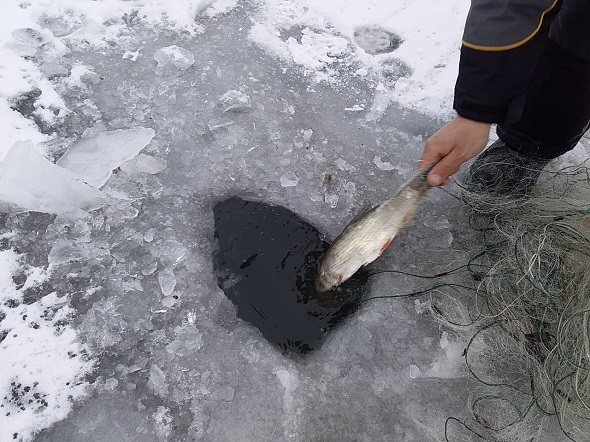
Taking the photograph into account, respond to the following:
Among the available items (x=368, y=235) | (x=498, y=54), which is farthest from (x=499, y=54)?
(x=368, y=235)

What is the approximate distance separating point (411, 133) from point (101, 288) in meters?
2.15

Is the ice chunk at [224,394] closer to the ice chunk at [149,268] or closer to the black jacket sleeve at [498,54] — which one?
the ice chunk at [149,268]

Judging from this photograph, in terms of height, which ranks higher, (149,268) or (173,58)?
(173,58)

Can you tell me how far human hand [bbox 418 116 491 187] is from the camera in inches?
83.4

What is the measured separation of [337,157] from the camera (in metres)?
3.13

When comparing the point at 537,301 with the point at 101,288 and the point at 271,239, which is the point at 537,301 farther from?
the point at 101,288

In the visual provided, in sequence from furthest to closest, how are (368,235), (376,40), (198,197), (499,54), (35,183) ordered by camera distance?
(376,40), (198,197), (35,183), (368,235), (499,54)

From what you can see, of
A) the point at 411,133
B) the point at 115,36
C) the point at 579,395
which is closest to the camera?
the point at 579,395

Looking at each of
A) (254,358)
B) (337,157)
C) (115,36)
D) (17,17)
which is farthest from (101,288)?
(17,17)

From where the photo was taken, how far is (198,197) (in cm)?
288

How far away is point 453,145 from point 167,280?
1553 mm

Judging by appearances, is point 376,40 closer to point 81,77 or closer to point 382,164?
point 382,164

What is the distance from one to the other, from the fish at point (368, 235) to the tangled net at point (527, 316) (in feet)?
1.35

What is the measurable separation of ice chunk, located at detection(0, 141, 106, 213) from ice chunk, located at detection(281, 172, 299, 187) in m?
1.09
